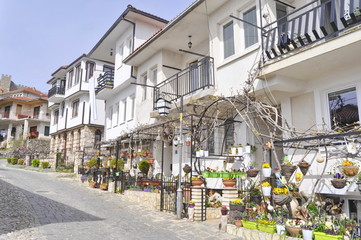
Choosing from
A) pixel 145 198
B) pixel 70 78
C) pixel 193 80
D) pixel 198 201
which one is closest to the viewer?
pixel 198 201

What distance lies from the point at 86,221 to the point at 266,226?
482 cm

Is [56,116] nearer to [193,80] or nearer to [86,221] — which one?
[193,80]

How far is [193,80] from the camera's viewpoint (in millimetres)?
12555

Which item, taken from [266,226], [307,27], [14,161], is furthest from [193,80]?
[14,161]

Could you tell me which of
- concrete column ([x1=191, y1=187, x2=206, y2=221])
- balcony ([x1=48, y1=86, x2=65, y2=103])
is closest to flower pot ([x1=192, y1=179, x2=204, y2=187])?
concrete column ([x1=191, y1=187, x2=206, y2=221])

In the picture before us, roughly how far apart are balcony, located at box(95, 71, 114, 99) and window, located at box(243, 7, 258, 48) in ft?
40.5

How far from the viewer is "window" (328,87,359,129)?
25.2 ft

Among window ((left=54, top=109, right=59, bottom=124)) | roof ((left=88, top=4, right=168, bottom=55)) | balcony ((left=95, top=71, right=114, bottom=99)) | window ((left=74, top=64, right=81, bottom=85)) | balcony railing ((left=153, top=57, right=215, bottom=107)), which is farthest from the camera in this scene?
window ((left=54, top=109, right=59, bottom=124))

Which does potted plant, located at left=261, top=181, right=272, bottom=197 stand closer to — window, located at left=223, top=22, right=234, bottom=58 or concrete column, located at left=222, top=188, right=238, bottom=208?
concrete column, located at left=222, top=188, right=238, bottom=208

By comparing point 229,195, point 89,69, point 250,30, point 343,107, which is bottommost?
point 229,195

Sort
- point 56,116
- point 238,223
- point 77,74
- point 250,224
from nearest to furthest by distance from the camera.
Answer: point 250,224 → point 238,223 → point 77,74 → point 56,116

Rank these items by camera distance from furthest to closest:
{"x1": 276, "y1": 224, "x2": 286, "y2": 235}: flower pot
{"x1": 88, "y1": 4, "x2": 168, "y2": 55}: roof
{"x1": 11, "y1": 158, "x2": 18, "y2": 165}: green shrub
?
1. {"x1": 11, "y1": 158, "x2": 18, "y2": 165}: green shrub
2. {"x1": 88, "y1": 4, "x2": 168, "y2": 55}: roof
3. {"x1": 276, "y1": 224, "x2": 286, "y2": 235}: flower pot

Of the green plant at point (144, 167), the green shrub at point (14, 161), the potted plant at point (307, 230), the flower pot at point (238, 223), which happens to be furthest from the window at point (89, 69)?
the potted plant at point (307, 230)

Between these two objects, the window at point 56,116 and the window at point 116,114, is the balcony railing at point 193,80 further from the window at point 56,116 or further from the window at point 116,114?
the window at point 56,116
